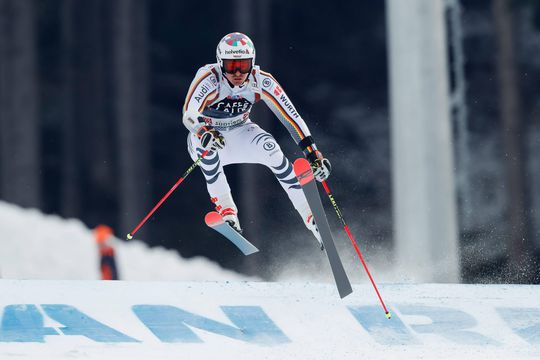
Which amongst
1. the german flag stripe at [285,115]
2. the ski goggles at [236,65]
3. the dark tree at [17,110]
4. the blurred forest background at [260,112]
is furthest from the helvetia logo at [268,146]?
the dark tree at [17,110]

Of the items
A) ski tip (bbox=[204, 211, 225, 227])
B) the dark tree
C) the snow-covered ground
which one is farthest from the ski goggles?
the dark tree

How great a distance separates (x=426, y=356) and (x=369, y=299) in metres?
0.79

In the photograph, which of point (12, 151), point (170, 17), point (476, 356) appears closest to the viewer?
point (476, 356)

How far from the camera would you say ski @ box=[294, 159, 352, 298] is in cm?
645

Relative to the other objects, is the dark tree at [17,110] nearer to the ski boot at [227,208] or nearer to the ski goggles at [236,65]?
the ski boot at [227,208]

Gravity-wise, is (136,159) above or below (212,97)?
below

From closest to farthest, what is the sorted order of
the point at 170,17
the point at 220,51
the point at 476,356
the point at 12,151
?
1. the point at 476,356
2. the point at 220,51
3. the point at 12,151
4. the point at 170,17

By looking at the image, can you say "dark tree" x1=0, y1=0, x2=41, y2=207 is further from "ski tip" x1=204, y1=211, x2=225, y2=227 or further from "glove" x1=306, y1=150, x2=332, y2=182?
"glove" x1=306, y1=150, x2=332, y2=182

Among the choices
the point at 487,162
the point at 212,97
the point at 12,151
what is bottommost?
the point at 487,162

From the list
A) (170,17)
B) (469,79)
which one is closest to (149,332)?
(170,17)

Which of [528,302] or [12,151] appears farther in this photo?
[12,151]

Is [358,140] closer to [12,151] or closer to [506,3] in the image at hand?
[506,3]

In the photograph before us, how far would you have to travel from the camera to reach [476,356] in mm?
5809

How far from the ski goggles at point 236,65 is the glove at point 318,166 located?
0.67 m
